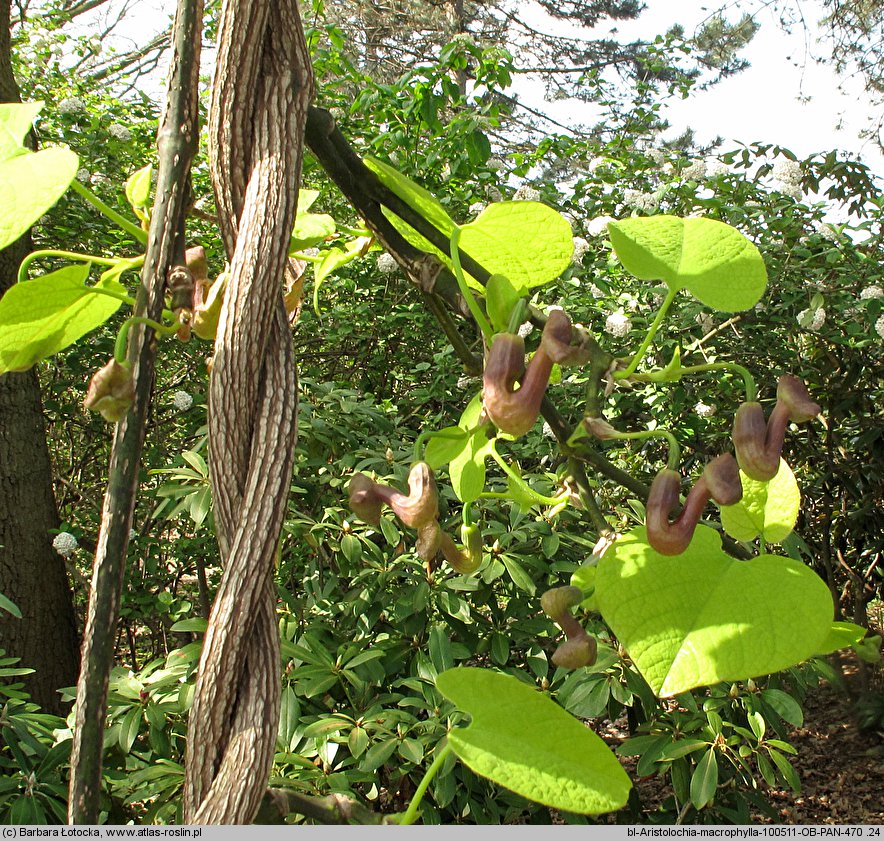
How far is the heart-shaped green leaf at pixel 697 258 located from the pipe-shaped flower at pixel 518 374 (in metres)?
0.05

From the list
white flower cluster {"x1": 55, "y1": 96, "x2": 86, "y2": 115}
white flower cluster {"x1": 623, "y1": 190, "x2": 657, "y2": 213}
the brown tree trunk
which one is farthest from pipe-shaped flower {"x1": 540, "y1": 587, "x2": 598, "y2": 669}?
white flower cluster {"x1": 55, "y1": 96, "x2": 86, "y2": 115}

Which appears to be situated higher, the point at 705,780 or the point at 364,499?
the point at 364,499

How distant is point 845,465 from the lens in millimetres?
2162

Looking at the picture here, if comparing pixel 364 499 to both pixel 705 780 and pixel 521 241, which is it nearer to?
pixel 521 241

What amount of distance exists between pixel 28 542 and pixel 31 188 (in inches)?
61.5

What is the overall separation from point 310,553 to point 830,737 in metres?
1.78

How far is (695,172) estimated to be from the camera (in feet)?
6.59

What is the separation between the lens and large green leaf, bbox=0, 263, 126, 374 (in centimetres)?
27

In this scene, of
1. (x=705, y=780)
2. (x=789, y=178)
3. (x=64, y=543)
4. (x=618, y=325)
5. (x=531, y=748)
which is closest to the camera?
(x=531, y=748)

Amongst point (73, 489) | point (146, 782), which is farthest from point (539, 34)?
point (146, 782)

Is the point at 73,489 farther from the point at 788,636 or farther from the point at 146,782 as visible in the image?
the point at 788,636

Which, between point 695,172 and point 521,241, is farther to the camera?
point 695,172

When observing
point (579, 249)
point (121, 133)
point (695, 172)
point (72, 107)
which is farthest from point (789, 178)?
point (72, 107)

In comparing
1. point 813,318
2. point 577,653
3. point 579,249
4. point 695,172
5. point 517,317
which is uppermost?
point 517,317
